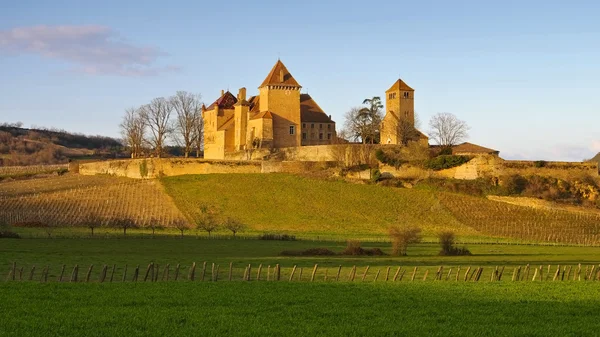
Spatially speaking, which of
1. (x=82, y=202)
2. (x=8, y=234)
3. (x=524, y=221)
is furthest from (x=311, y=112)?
(x=8, y=234)

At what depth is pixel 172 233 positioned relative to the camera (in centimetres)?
4959

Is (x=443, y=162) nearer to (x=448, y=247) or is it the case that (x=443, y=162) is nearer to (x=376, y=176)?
(x=376, y=176)

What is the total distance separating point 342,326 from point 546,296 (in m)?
7.72

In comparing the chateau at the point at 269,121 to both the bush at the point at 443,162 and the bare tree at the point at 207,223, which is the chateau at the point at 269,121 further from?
the bare tree at the point at 207,223

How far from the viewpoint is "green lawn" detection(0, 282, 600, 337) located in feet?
52.2

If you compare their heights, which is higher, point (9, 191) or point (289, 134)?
point (289, 134)

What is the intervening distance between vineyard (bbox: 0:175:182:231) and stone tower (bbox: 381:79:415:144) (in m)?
24.6

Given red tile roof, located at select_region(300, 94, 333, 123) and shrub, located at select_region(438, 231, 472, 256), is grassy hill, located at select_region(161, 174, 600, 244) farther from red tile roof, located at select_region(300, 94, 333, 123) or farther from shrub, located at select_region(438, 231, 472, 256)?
red tile roof, located at select_region(300, 94, 333, 123)

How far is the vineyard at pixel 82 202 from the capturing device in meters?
55.3

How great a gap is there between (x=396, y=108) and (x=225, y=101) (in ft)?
58.1

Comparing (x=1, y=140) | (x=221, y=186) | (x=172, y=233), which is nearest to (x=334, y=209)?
(x=221, y=186)

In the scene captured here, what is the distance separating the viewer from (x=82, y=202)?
202 ft

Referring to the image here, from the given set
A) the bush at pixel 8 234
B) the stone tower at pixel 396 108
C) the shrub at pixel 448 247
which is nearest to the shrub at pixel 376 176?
the stone tower at pixel 396 108

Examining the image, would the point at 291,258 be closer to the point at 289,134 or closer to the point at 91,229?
the point at 91,229
